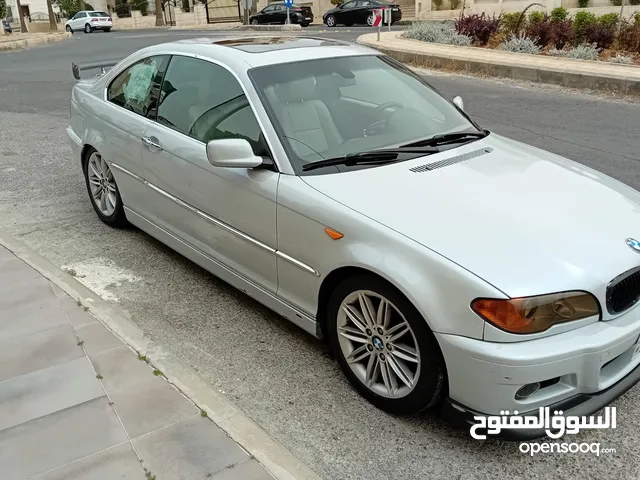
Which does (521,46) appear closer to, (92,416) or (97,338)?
(97,338)

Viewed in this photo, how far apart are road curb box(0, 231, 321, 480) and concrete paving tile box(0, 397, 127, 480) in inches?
15.2

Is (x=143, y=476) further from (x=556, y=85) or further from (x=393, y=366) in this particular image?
(x=556, y=85)

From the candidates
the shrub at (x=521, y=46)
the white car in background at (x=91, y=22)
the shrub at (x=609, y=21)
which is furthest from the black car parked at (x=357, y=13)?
the white car in background at (x=91, y=22)

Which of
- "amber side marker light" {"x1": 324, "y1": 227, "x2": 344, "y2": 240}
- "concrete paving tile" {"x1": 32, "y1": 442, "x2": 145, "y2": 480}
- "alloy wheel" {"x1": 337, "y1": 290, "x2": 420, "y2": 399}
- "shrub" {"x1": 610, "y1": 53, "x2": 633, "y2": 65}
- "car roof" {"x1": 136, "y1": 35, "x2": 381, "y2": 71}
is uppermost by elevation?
"car roof" {"x1": 136, "y1": 35, "x2": 381, "y2": 71}

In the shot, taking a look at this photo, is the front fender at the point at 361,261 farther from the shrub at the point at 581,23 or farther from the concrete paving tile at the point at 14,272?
the shrub at the point at 581,23

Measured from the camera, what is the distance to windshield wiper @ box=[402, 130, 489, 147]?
3.66 m

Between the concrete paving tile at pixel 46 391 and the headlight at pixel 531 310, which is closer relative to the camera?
the headlight at pixel 531 310

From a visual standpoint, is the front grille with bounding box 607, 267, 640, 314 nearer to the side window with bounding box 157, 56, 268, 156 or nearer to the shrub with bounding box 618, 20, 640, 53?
the side window with bounding box 157, 56, 268, 156

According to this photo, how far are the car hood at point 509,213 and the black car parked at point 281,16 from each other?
108 ft

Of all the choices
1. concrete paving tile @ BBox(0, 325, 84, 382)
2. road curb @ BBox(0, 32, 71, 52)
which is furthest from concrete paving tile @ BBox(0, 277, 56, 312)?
road curb @ BBox(0, 32, 71, 52)

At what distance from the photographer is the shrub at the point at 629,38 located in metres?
13.7

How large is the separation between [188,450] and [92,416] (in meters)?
0.55

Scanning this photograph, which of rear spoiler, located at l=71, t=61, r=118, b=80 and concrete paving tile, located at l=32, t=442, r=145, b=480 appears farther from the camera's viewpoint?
rear spoiler, located at l=71, t=61, r=118, b=80

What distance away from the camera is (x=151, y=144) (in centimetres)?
434
